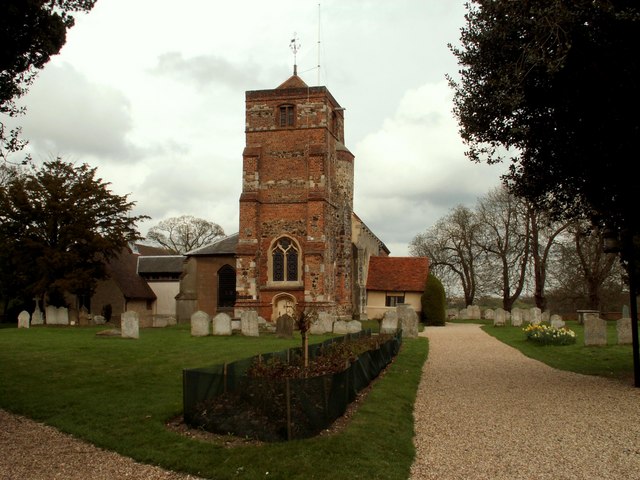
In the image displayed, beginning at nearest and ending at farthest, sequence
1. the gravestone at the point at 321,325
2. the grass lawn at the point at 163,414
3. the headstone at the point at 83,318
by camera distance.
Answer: the grass lawn at the point at 163,414 < the gravestone at the point at 321,325 < the headstone at the point at 83,318

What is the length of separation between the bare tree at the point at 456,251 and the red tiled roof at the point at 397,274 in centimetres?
1038

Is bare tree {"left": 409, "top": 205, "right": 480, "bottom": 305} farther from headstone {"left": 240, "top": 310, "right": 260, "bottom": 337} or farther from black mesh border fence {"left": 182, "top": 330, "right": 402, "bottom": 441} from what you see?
black mesh border fence {"left": 182, "top": 330, "right": 402, "bottom": 441}

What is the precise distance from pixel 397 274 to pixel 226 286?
40.6 feet

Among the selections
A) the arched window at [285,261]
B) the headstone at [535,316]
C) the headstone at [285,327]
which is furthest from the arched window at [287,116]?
the headstone at [535,316]

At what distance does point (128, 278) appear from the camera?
4166 centimetres

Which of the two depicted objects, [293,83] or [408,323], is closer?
[408,323]

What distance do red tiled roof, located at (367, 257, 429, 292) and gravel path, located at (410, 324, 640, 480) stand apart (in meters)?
26.0

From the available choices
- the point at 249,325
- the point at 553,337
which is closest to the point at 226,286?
the point at 249,325

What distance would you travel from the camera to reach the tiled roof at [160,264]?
145 ft

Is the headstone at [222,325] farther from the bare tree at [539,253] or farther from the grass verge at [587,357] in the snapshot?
the bare tree at [539,253]

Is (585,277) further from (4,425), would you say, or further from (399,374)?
(4,425)

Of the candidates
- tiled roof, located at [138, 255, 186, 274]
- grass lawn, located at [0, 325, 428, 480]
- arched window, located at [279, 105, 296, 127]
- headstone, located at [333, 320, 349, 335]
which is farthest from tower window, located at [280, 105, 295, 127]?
grass lawn, located at [0, 325, 428, 480]

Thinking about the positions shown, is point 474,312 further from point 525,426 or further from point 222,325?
point 525,426

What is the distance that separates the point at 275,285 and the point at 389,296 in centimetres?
1170
